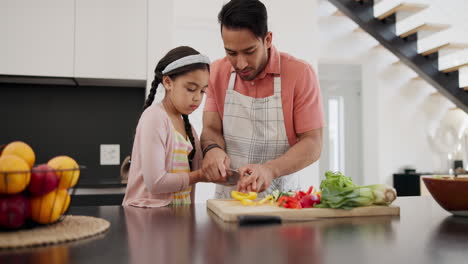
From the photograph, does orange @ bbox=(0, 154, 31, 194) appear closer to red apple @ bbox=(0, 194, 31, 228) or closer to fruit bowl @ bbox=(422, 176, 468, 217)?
red apple @ bbox=(0, 194, 31, 228)

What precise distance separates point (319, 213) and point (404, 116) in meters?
3.71

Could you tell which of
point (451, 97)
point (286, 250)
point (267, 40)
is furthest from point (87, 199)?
point (451, 97)

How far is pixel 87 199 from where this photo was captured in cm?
243

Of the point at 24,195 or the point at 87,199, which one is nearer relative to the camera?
the point at 24,195

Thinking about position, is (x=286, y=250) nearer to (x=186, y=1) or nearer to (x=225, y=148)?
(x=225, y=148)

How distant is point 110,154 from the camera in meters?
2.89

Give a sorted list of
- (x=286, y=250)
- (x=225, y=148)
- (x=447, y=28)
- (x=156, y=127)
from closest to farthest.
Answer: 1. (x=286, y=250)
2. (x=156, y=127)
3. (x=225, y=148)
4. (x=447, y=28)

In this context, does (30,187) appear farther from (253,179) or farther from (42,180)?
(253,179)

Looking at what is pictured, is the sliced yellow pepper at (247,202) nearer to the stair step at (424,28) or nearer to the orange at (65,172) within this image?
the orange at (65,172)

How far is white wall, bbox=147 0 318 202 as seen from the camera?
8.81ft

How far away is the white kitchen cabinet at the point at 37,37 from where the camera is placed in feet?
8.27

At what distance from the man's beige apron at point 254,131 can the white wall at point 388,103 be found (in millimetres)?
2793

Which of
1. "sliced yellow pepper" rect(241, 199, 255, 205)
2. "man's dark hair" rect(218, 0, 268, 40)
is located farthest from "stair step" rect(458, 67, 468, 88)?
"sliced yellow pepper" rect(241, 199, 255, 205)

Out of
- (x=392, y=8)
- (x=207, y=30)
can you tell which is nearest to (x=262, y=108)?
(x=207, y=30)
